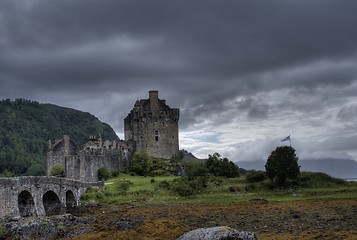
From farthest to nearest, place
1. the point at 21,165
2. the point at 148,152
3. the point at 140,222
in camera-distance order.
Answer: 1. the point at 21,165
2. the point at 148,152
3. the point at 140,222

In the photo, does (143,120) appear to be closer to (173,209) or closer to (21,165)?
(173,209)

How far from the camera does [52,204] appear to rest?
6669cm

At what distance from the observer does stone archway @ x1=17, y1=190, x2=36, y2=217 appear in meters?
56.7

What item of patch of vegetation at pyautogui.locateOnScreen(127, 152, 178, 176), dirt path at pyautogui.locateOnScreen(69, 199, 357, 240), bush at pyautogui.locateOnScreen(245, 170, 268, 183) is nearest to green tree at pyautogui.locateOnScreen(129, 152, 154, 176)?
patch of vegetation at pyautogui.locateOnScreen(127, 152, 178, 176)

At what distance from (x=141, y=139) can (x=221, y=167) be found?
78.1 ft

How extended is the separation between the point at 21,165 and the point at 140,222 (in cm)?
14302

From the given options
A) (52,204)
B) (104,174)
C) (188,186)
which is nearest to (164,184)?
(188,186)

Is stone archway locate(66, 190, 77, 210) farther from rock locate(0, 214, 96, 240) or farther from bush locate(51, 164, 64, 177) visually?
bush locate(51, 164, 64, 177)

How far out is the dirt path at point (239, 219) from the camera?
40.0m

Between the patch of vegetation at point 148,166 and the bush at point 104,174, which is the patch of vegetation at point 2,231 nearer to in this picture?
the bush at point 104,174

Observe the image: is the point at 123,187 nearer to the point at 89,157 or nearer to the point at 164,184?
the point at 164,184

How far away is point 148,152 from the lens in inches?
4166

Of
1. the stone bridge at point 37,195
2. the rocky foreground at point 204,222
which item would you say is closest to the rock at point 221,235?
the rocky foreground at point 204,222

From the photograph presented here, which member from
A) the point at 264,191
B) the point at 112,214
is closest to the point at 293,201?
the point at 264,191
